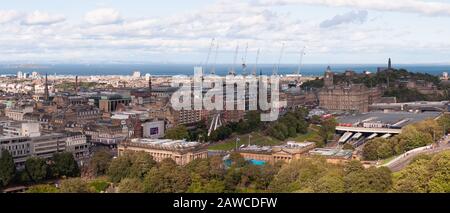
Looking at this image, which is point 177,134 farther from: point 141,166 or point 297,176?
point 297,176

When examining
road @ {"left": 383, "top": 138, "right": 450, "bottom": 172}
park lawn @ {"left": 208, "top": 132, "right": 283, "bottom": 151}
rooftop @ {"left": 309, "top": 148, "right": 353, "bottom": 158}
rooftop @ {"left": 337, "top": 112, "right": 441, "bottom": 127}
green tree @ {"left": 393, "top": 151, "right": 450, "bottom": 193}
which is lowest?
park lawn @ {"left": 208, "top": 132, "right": 283, "bottom": 151}

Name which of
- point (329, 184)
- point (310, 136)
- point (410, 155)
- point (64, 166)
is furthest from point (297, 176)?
point (310, 136)

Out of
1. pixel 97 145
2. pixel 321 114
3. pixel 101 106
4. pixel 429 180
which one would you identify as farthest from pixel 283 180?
pixel 101 106

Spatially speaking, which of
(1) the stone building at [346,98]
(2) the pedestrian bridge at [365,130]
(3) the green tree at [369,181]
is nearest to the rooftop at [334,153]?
(3) the green tree at [369,181]

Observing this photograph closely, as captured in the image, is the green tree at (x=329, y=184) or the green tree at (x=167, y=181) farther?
the green tree at (x=167, y=181)

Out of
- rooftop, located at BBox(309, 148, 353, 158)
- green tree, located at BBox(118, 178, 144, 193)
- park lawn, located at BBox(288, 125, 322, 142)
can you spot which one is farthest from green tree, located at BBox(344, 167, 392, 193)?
park lawn, located at BBox(288, 125, 322, 142)

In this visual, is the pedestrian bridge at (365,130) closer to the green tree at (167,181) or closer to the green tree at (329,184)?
the green tree at (329,184)

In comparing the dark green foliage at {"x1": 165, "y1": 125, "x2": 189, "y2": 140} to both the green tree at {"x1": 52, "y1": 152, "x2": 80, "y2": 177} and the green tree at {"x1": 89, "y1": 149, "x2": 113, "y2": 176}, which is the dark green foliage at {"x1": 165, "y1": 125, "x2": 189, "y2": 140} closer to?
the green tree at {"x1": 89, "y1": 149, "x2": 113, "y2": 176}
